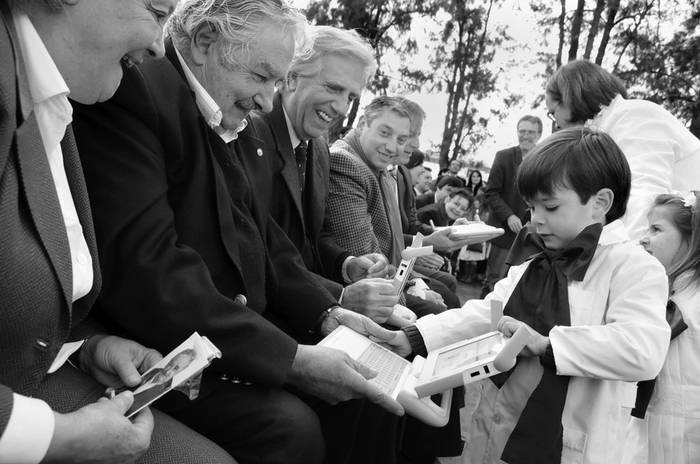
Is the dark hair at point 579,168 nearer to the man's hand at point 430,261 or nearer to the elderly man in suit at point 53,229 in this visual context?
the elderly man in suit at point 53,229

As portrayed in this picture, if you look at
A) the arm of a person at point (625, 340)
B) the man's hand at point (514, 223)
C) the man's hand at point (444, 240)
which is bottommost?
the man's hand at point (514, 223)

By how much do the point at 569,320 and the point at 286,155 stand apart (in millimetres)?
1275

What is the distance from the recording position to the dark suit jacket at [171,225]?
4.89ft

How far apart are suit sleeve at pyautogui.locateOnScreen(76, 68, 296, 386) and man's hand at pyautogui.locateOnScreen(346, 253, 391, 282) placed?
115cm

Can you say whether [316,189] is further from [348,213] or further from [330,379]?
[330,379]

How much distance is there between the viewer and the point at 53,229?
1.12 metres

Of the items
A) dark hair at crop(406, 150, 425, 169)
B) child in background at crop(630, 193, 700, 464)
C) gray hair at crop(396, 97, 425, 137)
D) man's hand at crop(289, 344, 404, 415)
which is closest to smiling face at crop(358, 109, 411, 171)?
gray hair at crop(396, 97, 425, 137)

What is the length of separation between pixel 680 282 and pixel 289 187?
1.59 metres

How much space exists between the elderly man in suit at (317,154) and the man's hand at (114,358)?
1.00m

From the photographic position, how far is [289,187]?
2377 mm

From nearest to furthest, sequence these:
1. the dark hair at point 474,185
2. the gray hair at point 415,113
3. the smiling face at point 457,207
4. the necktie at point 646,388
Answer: the necktie at point 646,388
the gray hair at point 415,113
the smiling face at point 457,207
the dark hair at point 474,185

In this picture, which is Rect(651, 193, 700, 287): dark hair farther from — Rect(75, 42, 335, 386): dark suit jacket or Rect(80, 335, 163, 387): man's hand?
Rect(80, 335, 163, 387): man's hand

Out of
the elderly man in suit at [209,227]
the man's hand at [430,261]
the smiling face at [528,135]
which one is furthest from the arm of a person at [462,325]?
the smiling face at [528,135]

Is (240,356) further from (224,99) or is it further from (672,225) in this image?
(672,225)
